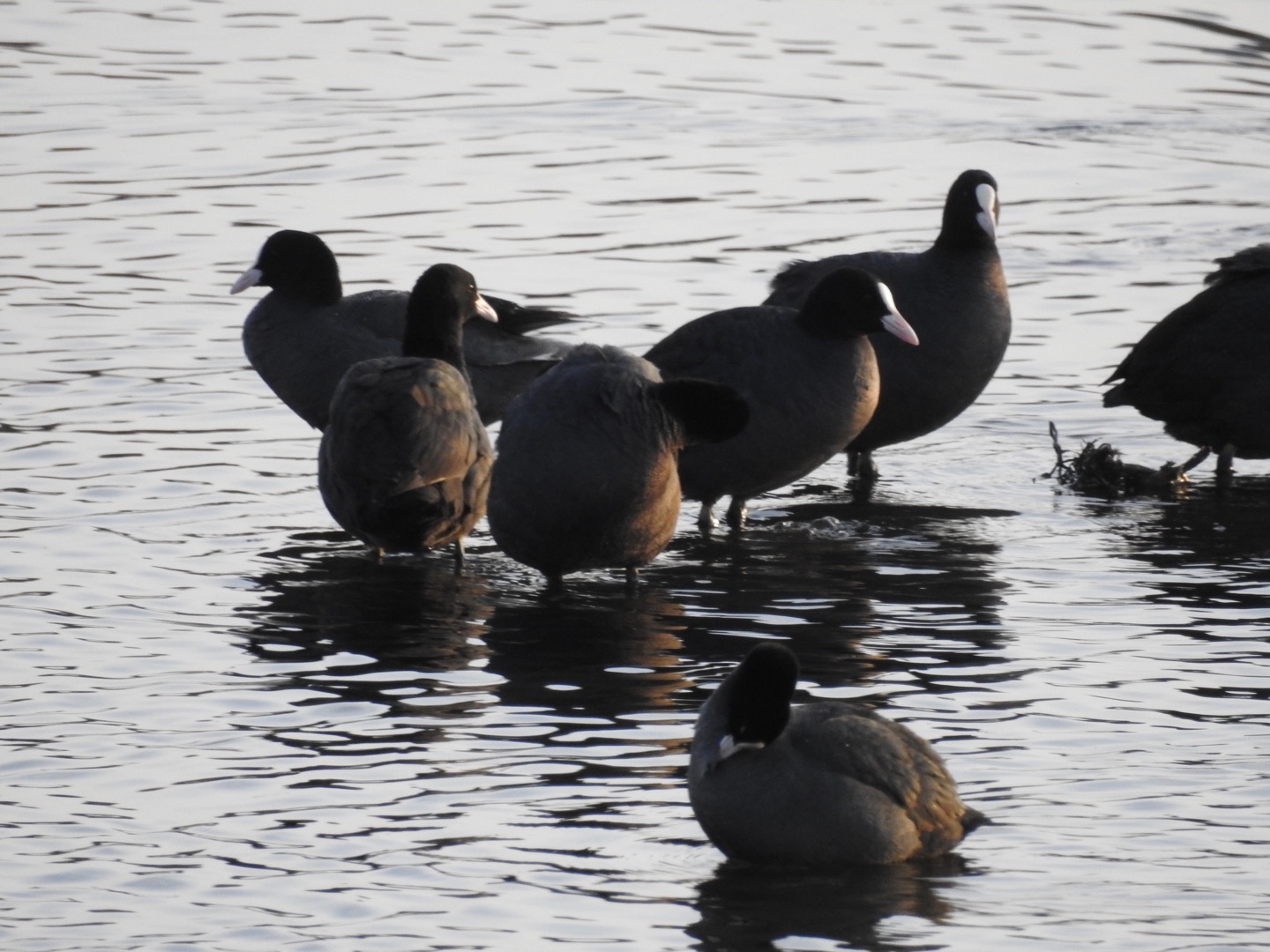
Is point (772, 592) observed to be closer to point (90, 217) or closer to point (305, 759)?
point (305, 759)

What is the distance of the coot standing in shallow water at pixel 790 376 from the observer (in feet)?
34.2

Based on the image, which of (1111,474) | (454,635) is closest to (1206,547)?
(1111,474)

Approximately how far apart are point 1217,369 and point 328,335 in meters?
4.45

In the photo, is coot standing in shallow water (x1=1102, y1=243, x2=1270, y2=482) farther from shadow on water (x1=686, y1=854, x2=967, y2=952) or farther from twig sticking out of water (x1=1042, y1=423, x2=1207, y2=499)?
shadow on water (x1=686, y1=854, x2=967, y2=952)

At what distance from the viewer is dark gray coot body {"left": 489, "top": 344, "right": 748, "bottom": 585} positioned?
9289 millimetres

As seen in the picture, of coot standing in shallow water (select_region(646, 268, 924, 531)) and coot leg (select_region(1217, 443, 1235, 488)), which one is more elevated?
coot standing in shallow water (select_region(646, 268, 924, 531))

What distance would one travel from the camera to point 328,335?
11.7 metres

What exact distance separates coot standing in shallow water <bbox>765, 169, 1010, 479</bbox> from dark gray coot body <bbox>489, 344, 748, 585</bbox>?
6.55ft

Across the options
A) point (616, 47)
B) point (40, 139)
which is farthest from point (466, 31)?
point (40, 139)

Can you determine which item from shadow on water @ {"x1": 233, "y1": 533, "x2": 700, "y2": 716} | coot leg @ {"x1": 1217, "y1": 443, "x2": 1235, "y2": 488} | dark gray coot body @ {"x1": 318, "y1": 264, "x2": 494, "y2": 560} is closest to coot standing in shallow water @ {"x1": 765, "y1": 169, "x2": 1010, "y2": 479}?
coot leg @ {"x1": 1217, "y1": 443, "x2": 1235, "y2": 488}

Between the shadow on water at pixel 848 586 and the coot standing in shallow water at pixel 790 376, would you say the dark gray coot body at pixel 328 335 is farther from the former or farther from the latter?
the shadow on water at pixel 848 586

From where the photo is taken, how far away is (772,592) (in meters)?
9.76

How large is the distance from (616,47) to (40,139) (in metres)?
6.54

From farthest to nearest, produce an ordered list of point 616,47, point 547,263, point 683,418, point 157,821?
point 616,47 < point 547,263 < point 683,418 < point 157,821
